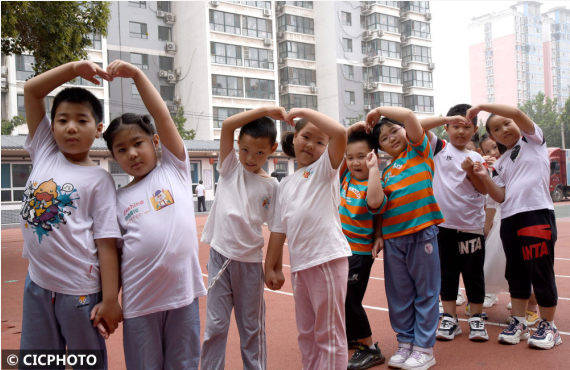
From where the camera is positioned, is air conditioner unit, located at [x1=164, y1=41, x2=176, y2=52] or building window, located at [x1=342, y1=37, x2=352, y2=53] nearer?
air conditioner unit, located at [x1=164, y1=41, x2=176, y2=52]

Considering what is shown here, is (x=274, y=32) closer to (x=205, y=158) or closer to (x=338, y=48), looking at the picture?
(x=338, y=48)

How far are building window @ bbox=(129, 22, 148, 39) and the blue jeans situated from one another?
32918 mm

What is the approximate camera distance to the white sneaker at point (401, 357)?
3336mm

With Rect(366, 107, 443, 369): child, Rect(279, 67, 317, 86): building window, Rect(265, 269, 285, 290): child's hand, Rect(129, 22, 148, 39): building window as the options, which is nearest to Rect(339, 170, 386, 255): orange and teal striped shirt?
Rect(366, 107, 443, 369): child

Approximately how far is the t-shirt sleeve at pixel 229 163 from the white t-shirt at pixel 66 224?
2.84 ft

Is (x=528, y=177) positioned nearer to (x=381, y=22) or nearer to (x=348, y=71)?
(x=348, y=71)

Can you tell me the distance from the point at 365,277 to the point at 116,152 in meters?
2.08

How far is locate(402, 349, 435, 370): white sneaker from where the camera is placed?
10.6 ft

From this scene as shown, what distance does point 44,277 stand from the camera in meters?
2.09

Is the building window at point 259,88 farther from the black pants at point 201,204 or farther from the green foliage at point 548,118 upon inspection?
the green foliage at point 548,118

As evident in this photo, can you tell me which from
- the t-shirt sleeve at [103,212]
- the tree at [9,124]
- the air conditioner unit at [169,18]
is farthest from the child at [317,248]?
the air conditioner unit at [169,18]

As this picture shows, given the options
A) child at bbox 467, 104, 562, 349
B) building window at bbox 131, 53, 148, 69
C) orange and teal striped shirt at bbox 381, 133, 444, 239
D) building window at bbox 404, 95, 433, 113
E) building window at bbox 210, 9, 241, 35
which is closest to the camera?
orange and teal striped shirt at bbox 381, 133, 444, 239

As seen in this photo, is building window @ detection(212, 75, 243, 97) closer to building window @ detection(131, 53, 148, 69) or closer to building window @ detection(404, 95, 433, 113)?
building window @ detection(131, 53, 148, 69)

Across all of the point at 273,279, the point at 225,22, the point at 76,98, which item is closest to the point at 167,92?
the point at 225,22
